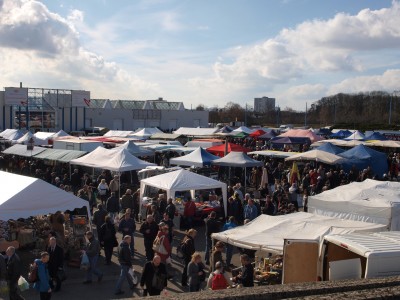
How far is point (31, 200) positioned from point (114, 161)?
768 cm

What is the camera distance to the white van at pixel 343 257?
6832mm

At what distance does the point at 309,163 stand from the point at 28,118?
115 feet

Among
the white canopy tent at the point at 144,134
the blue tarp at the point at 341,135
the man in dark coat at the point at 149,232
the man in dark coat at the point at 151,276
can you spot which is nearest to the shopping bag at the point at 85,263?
the man in dark coat at the point at 149,232

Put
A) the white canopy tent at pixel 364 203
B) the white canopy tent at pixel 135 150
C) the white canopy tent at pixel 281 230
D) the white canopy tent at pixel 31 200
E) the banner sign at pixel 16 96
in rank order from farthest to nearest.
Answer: the banner sign at pixel 16 96
the white canopy tent at pixel 135 150
the white canopy tent at pixel 364 203
the white canopy tent at pixel 31 200
the white canopy tent at pixel 281 230

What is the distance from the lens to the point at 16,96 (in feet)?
159

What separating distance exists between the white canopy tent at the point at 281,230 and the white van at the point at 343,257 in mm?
340

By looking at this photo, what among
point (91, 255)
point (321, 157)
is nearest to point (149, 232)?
point (91, 255)

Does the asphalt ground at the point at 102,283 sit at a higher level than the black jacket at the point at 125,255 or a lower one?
lower

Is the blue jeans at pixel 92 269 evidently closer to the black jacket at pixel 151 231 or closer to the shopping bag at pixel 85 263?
the shopping bag at pixel 85 263

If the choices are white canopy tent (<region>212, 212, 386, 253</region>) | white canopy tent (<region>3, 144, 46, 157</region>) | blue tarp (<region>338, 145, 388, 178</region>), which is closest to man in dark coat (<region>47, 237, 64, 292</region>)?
white canopy tent (<region>212, 212, 386, 253</region>)

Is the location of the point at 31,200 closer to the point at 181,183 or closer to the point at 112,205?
the point at 112,205

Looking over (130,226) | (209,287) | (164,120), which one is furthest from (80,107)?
(209,287)

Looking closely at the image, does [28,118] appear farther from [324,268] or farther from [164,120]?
[324,268]

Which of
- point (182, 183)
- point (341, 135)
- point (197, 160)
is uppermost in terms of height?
point (341, 135)
